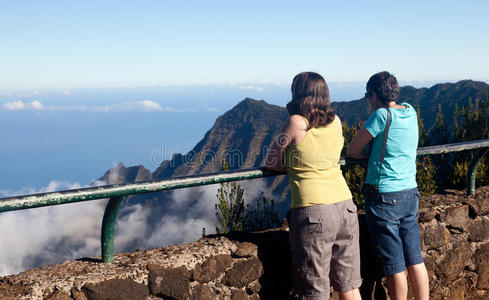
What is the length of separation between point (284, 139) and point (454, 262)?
208cm

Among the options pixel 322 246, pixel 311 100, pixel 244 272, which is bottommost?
pixel 244 272

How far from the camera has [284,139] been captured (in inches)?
102

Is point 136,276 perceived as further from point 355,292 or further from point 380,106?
point 380,106

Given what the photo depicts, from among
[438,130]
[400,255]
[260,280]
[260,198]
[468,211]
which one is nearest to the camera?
[260,280]

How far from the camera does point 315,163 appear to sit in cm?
256

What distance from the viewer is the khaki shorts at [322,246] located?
2516 millimetres

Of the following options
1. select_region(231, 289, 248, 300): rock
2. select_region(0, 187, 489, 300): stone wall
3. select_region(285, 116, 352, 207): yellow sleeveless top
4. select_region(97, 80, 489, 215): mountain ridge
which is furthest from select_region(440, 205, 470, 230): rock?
select_region(97, 80, 489, 215): mountain ridge

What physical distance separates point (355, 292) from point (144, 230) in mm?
95551

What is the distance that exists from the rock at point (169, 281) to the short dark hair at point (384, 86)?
168 centimetres

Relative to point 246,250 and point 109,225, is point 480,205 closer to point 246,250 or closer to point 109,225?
point 246,250

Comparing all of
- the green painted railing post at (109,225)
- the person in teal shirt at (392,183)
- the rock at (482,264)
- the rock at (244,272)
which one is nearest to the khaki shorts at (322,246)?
the rock at (244,272)

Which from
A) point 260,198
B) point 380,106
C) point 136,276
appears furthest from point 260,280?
point 260,198

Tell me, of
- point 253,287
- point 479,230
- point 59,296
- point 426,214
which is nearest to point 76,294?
point 59,296

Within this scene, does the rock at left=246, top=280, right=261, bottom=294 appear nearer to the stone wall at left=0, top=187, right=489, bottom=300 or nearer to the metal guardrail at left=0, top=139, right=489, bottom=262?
the stone wall at left=0, top=187, right=489, bottom=300
